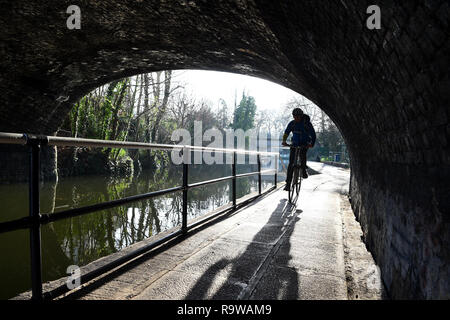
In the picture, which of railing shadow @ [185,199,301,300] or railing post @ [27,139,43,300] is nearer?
railing post @ [27,139,43,300]

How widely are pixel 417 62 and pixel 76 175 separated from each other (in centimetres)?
1626

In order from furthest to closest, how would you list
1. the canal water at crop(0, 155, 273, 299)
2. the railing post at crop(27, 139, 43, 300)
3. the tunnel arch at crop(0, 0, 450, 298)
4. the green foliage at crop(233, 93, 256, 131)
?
the green foliage at crop(233, 93, 256, 131)
the canal water at crop(0, 155, 273, 299)
the railing post at crop(27, 139, 43, 300)
the tunnel arch at crop(0, 0, 450, 298)

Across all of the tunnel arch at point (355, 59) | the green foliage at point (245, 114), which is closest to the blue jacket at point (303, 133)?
the tunnel arch at point (355, 59)

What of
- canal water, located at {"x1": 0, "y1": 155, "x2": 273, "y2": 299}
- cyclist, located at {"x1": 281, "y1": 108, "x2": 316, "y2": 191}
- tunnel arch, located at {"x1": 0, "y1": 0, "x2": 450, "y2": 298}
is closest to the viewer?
tunnel arch, located at {"x1": 0, "y1": 0, "x2": 450, "y2": 298}

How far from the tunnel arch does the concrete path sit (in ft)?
1.61

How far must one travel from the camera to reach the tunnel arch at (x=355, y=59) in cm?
128

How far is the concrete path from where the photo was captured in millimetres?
1972

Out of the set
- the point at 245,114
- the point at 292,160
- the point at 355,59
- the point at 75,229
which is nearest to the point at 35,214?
the point at 355,59

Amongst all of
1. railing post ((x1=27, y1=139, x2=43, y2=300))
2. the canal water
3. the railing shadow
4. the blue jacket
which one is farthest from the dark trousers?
railing post ((x1=27, y1=139, x2=43, y2=300))

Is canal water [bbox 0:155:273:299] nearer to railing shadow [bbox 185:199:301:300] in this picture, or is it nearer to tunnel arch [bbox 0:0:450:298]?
railing shadow [bbox 185:199:301:300]

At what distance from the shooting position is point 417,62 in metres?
1.32

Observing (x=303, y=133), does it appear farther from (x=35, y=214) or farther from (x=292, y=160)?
(x=35, y=214)

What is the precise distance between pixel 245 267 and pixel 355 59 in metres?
2.03

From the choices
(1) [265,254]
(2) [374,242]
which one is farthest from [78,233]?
(2) [374,242]
